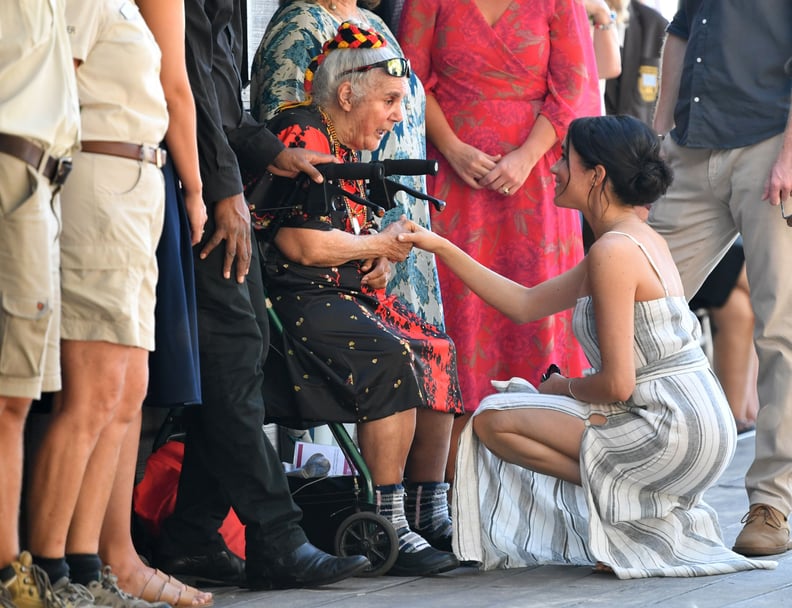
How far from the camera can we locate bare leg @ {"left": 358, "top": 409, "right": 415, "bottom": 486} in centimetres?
379

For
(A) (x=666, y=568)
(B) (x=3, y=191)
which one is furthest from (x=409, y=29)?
(B) (x=3, y=191)

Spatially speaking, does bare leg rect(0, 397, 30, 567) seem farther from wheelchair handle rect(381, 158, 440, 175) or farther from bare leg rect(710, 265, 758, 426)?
bare leg rect(710, 265, 758, 426)

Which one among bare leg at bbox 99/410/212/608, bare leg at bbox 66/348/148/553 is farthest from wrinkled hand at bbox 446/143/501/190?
bare leg at bbox 66/348/148/553

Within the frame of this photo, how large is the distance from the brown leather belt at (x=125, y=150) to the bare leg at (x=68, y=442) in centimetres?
40

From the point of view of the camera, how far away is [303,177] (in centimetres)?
378

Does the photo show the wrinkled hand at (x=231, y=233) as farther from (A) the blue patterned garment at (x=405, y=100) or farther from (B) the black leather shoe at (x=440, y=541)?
(B) the black leather shoe at (x=440, y=541)

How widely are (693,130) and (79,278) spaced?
2243 millimetres

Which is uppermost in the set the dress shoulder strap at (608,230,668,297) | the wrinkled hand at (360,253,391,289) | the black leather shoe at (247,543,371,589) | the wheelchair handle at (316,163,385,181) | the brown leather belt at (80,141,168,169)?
the brown leather belt at (80,141,168,169)

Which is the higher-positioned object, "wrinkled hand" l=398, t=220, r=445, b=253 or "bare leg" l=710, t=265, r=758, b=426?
"wrinkled hand" l=398, t=220, r=445, b=253

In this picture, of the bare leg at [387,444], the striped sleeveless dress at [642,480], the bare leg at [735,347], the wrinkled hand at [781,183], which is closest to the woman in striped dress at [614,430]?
the striped sleeveless dress at [642,480]

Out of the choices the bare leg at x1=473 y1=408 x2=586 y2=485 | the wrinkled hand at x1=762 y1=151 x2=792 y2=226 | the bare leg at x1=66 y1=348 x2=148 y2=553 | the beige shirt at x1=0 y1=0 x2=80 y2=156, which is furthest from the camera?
the wrinkled hand at x1=762 y1=151 x2=792 y2=226

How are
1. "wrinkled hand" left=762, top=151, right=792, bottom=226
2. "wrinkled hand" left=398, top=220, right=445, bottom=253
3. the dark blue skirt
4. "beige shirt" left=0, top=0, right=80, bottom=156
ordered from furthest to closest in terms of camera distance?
"wrinkled hand" left=762, top=151, right=792, bottom=226, "wrinkled hand" left=398, top=220, right=445, bottom=253, the dark blue skirt, "beige shirt" left=0, top=0, right=80, bottom=156

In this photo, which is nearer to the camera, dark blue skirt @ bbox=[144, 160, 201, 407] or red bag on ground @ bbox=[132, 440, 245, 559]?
dark blue skirt @ bbox=[144, 160, 201, 407]

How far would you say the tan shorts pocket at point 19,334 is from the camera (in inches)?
104
